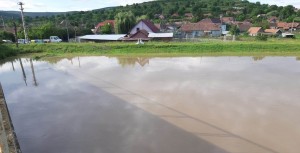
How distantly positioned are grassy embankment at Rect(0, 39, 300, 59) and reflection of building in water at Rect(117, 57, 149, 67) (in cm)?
192

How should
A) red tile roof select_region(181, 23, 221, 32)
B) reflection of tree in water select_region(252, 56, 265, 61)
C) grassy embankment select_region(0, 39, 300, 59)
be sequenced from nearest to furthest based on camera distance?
reflection of tree in water select_region(252, 56, 265, 61) → grassy embankment select_region(0, 39, 300, 59) → red tile roof select_region(181, 23, 221, 32)

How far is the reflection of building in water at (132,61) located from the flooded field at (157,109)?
194cm

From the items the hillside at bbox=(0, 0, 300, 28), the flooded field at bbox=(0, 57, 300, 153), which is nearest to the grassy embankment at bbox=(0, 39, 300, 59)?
the flooded field at bbox=(0, 57, 300, 153)

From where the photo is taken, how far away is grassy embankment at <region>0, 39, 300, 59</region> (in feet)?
73.7

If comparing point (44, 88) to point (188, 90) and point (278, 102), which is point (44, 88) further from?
point (278, 102)

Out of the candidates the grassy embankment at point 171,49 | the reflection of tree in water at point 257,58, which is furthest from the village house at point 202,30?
the reflection of tree in water at point 257,58

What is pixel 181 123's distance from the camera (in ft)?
Result: 25.9

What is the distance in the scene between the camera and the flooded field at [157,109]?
6.75 meters

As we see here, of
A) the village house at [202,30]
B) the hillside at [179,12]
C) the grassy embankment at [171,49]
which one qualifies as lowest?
the grassy embankment at [171,49]

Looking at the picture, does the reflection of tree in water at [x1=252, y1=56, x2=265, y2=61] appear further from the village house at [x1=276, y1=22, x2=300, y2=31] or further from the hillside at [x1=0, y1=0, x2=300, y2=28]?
the hillside at [x1=0, y1=0, x2=300, y2=28]

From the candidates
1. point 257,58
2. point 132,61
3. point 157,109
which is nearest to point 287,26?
point 257,58

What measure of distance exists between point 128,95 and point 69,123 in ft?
10.5

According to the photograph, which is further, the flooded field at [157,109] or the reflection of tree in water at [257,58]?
the reflection of tree in water at [257,58]

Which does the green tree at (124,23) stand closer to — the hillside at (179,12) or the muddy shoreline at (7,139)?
the hillside at (179,12)
